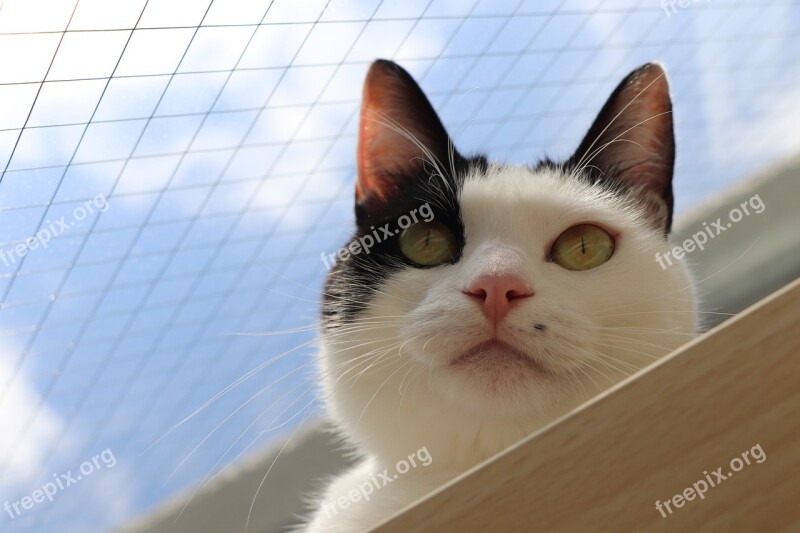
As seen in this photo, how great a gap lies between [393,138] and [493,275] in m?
0.44

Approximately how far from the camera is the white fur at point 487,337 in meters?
0.86

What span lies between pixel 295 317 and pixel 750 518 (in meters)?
0.85

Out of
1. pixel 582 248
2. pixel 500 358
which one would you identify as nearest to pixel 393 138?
pixel 582 248

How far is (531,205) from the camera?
103 centimetres

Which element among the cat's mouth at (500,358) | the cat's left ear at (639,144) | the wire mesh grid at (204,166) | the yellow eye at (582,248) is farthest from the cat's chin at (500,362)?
the cat's left ear at (639,144)

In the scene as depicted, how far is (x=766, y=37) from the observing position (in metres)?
1.63

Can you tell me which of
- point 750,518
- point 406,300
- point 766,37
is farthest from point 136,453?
point 766,37

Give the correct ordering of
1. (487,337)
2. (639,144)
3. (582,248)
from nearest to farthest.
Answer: (487,337) → (582,248) → (639,144)

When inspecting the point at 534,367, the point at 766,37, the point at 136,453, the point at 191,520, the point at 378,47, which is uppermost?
the point at 378,47

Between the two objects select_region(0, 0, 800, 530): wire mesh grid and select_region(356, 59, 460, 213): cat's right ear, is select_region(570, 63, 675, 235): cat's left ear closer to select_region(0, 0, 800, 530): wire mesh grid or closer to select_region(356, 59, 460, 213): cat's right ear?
select_region(0, 0, 800, 530): wire mesh grid

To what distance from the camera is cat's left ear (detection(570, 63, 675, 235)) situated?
113 cm

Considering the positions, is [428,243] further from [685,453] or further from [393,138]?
[685,453]

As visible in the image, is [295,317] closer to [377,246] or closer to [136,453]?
[377,246]

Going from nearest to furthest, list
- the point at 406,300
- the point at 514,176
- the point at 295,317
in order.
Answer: the point at 406,300, the point at 514,176, the point at 295,317
